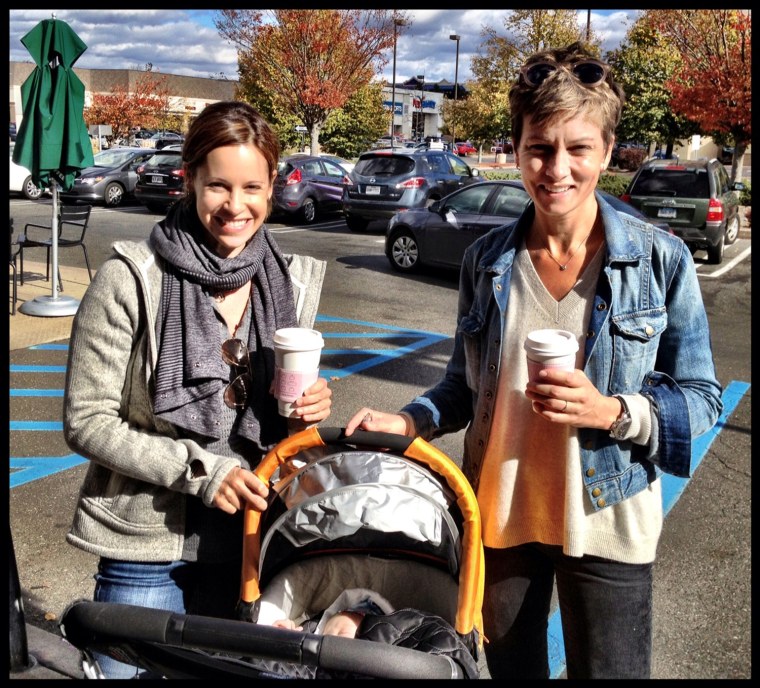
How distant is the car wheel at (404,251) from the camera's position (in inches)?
526

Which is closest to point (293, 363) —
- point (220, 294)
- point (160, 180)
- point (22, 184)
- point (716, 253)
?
point (220, 294)

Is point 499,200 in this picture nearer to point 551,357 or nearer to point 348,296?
point 348,296

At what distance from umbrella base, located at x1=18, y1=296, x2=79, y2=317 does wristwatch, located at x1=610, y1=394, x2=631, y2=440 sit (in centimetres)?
880

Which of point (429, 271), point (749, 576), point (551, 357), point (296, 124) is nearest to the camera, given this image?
point (551, 357)

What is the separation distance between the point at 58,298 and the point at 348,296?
3788 mm

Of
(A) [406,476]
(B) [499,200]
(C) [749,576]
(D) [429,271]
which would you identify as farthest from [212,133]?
(D) [429,271]

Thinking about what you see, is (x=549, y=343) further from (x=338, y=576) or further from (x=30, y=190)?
(x=30, y=190)

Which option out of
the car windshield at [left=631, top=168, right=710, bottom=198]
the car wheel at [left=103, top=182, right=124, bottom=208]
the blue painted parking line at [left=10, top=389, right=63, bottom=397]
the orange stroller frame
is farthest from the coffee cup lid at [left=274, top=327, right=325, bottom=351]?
the car wheel at [left=103, top=182, right=124, bottom=208]

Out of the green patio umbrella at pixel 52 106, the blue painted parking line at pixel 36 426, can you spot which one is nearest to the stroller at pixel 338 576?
the blue painted parking line at pixel 36 426

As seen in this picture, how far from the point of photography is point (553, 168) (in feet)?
6.78

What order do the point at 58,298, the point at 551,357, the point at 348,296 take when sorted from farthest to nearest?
the point at 348,296 < the point at 58,298 < the point at 551,357

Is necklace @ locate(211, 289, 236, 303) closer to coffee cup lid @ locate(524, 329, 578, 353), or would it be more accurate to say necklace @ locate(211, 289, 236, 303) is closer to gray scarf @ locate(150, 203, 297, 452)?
gray scarf @ locate(150, 203, 297, 452)

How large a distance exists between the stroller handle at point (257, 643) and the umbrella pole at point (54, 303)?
8.52m

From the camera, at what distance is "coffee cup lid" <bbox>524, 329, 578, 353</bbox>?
1.93 meters
